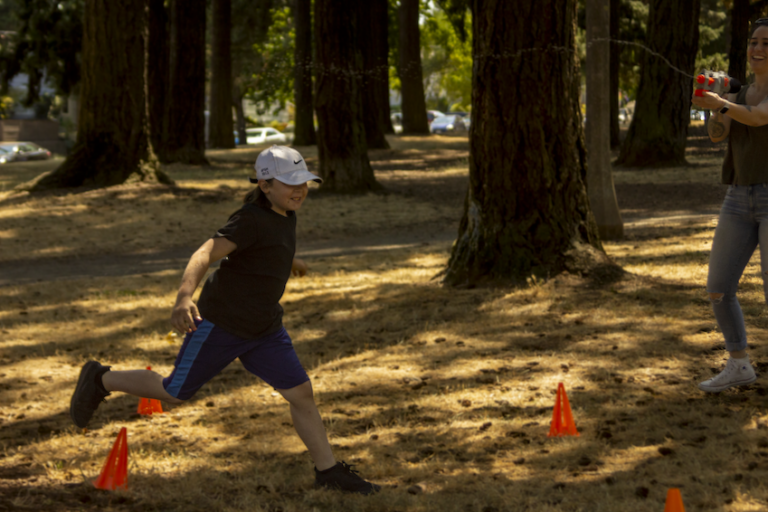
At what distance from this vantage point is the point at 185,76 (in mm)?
20969

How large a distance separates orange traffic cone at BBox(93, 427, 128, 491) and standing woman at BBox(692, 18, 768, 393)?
3333 millimetres

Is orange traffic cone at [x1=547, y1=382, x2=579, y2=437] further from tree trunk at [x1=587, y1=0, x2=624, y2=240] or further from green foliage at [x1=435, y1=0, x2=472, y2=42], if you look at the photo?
green foliage at [x1=435, y1=0, x2=472, y2=42]

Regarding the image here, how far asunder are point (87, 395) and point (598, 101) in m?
8.02

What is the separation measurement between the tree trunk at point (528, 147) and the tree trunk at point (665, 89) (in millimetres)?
14165

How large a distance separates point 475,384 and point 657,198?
11817mm

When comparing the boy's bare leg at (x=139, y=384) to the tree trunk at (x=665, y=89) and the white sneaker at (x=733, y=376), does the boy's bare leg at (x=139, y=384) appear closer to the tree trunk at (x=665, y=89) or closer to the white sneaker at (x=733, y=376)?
the white sneaker at (x=733, y=376)

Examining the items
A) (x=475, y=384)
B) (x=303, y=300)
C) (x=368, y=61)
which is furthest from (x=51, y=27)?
(x=475, y=384)

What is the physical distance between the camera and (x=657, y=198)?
16.4 m

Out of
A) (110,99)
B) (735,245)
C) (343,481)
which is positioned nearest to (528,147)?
(735,245)

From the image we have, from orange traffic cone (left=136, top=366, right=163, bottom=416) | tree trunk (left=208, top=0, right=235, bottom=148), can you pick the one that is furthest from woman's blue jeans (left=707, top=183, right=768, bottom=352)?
tree trunk (left=208, top=0, right=235, bottom=148)

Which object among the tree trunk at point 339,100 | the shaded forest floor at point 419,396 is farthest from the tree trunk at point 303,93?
the shaded forest floor at point 419,396

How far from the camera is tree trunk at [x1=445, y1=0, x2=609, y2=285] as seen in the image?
309 inches

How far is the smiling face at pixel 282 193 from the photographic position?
391 cm

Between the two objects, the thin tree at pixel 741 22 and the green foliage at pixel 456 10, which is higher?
the green foliage at pixel 456 10
